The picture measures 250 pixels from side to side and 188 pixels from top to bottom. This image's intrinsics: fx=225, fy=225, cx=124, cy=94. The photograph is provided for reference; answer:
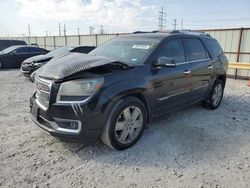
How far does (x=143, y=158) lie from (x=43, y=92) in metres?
1.70

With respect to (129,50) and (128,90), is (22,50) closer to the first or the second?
(129,50)

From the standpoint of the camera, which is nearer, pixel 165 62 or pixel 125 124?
pixel 125 124

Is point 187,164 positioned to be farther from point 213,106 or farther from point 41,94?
point 213,106

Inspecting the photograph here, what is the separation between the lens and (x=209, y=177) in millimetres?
2783

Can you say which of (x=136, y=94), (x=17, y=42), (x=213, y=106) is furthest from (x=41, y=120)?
(x=17, y=42)

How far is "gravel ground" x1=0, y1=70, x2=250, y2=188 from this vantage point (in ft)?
8.84

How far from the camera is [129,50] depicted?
3.96 meters

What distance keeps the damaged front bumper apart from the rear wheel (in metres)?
3.31

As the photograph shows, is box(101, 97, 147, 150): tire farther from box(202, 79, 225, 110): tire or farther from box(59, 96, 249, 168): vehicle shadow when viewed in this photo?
box(202, 79, 225, 110): tire

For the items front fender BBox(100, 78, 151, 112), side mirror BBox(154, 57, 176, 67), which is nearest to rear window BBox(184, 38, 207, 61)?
side mirror BBox(154, 57, 176, 67)

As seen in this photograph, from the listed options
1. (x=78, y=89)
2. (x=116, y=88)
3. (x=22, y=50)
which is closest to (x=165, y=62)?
(x=116, y=88)

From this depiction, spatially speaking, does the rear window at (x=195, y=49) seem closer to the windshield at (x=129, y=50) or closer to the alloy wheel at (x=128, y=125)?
the windshield at (x=129, y=50)

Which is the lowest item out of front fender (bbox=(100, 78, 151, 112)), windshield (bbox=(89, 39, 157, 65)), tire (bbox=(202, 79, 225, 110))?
tire (bbox=(202, 79, 225, 110))

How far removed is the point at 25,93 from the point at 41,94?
3.99m
